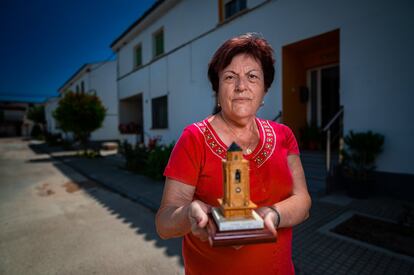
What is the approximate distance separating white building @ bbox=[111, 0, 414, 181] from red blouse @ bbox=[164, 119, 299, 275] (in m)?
5.12

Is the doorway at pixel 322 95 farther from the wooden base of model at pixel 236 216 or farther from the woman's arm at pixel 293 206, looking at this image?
the wooden base of model at pixel 236 216

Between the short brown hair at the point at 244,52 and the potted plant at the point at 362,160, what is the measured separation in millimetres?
4808

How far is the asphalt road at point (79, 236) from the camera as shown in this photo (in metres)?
3.21

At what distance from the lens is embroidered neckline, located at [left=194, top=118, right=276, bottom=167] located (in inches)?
48.3

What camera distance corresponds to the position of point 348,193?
5.38 m

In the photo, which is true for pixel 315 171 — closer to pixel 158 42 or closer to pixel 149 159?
pixel 149 159

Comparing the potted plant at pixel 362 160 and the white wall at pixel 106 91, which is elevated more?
the white wall at pixel 106 91

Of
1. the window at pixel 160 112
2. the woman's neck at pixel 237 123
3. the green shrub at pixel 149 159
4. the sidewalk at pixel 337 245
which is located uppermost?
the window at pixel 160 112

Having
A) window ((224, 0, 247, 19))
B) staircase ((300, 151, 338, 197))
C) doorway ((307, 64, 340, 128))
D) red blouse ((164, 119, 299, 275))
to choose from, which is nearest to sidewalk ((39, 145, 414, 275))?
staircase ((300, 151, 338, 197))

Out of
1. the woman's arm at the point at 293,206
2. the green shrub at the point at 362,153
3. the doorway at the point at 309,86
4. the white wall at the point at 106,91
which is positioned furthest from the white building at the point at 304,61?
the white wall at the point at 106,91

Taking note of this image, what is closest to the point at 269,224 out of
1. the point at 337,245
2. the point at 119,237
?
the point at 337,245

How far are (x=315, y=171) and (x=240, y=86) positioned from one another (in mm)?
5438

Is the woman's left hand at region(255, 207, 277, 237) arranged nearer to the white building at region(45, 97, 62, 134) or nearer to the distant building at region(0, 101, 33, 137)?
the white building at region(45, 97, 62, 134)

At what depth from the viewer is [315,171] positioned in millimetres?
5961
